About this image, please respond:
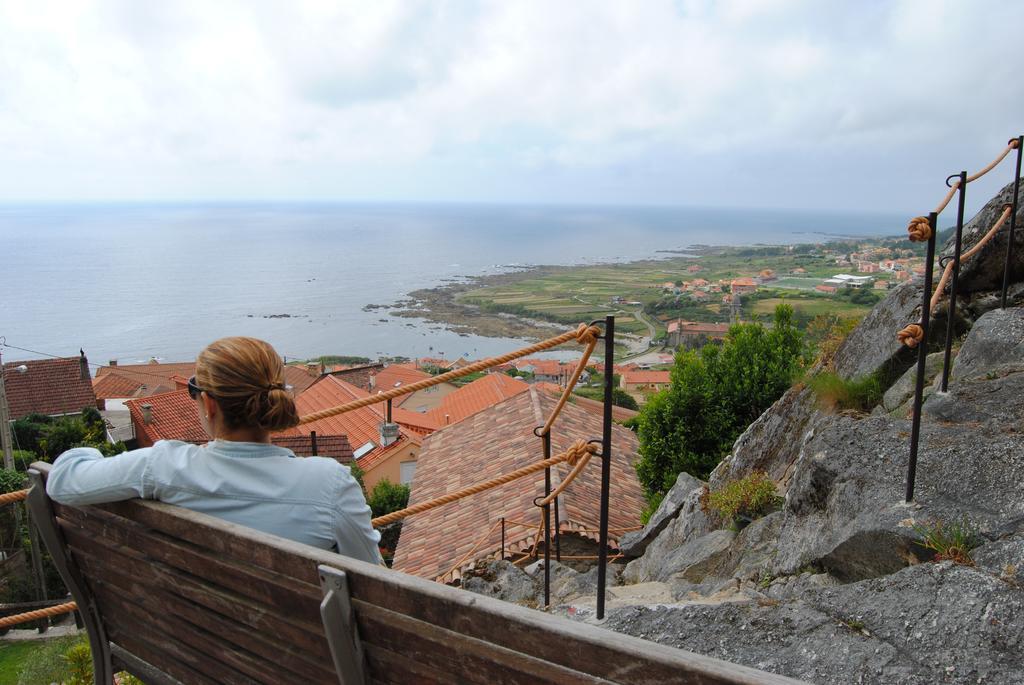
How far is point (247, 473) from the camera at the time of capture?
2080mm

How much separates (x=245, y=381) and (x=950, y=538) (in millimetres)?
3347

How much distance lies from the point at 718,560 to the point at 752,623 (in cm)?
229

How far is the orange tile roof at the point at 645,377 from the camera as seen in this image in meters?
48.3

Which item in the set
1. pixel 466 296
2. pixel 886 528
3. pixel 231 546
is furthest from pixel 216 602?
pixel 466 296

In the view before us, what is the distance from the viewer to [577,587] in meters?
5.66

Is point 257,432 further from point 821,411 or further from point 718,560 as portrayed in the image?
point 821,411

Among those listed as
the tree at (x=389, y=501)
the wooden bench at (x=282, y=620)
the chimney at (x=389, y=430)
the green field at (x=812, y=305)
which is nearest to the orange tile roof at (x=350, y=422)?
the tree at (x=389, y=501)

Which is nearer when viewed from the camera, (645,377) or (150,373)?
(150,373)

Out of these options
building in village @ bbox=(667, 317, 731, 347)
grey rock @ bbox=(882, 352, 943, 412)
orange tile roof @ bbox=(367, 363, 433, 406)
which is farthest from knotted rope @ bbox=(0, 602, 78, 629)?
building in village @ bbox=(667, 317, 731, 347)

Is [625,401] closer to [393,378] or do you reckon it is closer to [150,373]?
[393,378]

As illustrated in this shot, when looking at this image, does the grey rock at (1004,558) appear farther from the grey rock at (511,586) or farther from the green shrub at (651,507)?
the green shrub at (651,507)

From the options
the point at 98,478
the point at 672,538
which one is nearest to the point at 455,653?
the point at 98,478

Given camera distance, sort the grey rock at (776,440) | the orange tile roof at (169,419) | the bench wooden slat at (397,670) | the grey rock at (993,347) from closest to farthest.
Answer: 1. the bench wooden slat at (397,670)
2. the grey rock at (993,347)
3. the grey rock at (776,440)
4. the orange tile roof at (169,419)

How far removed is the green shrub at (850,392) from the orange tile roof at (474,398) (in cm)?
2205
